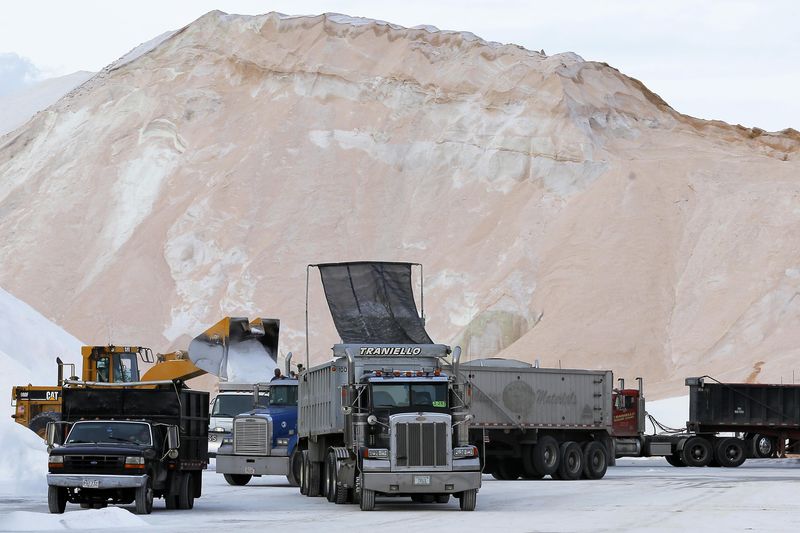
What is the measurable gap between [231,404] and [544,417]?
30.5 ft

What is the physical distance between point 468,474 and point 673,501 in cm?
427

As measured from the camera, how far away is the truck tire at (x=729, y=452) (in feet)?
148

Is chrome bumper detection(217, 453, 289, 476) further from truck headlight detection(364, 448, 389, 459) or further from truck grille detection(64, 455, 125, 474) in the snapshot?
truck grille detection(64, 455, 125, 474)

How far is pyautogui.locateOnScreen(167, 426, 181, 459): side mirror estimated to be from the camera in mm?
24922

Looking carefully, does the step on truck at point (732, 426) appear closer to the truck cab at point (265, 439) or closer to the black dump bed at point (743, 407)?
the black dump bed at point (743, 407)

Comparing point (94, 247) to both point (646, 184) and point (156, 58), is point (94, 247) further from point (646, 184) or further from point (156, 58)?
point (646, 184)

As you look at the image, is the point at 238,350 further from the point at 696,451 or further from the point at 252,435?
the point at 696,451

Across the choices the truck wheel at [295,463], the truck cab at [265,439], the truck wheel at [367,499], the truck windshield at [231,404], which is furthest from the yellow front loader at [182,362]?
the truck wheel at [367,499]

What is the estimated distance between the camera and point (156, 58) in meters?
106

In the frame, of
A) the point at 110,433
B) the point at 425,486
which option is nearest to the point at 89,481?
the point at 110,433

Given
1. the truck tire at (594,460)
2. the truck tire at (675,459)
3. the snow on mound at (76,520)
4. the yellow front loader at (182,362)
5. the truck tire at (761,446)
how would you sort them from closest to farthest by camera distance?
the snow on mound at (76,520) → the truck tire at (594,460) → the yellow front loader at (182,362) → the truck tire at (761,446) → the truck tire at (675,459)

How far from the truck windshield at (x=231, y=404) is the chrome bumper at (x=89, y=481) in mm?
16337

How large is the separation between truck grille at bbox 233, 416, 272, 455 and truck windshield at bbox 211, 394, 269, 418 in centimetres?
687

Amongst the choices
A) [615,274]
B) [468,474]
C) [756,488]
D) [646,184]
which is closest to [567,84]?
[646,184]
